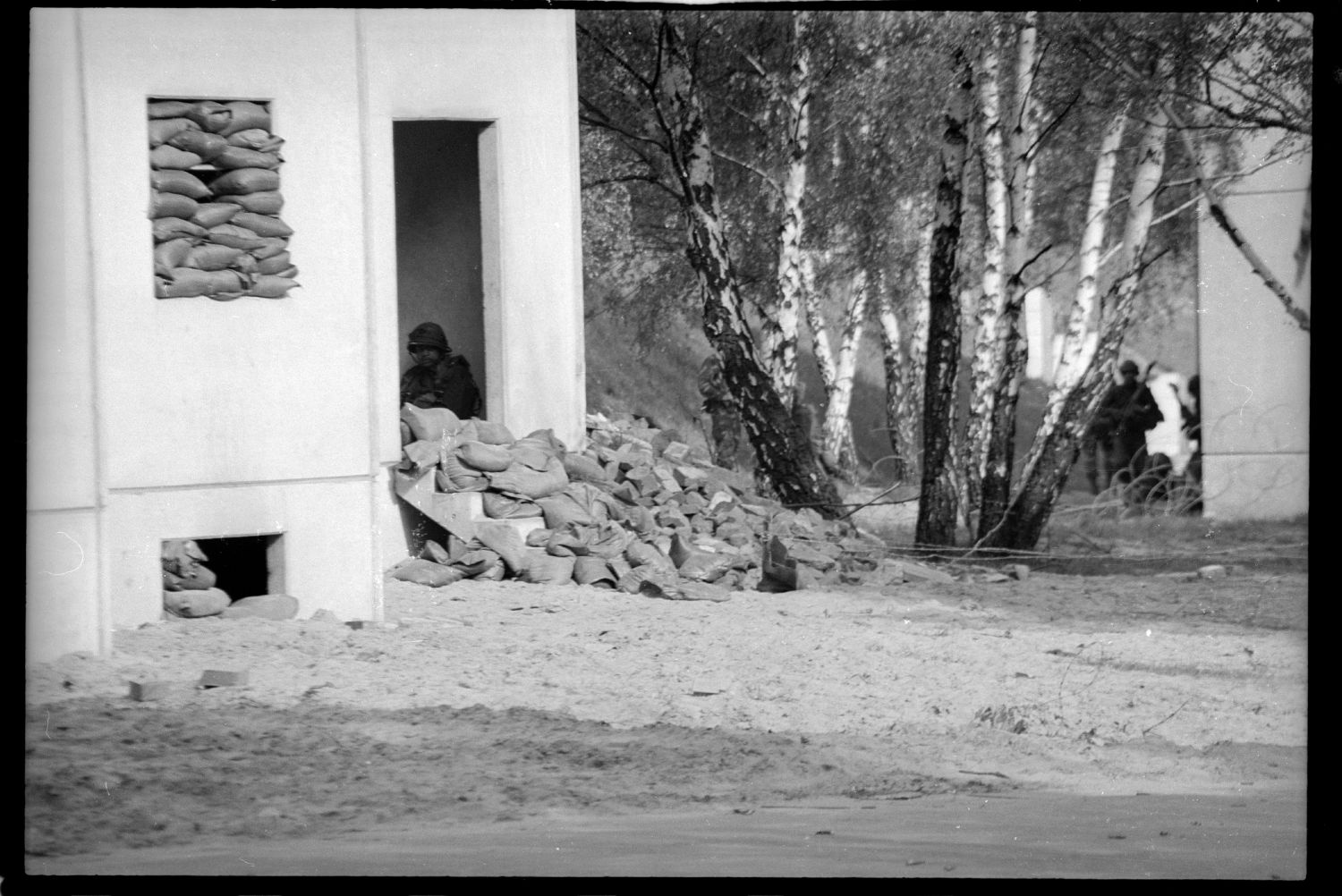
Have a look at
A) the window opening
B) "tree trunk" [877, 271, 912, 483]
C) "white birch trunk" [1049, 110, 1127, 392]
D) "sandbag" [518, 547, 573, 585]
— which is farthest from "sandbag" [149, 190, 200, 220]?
"tree trunk" [877, 271, 912, 483]

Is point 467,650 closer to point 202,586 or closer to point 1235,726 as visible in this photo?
point 202,586

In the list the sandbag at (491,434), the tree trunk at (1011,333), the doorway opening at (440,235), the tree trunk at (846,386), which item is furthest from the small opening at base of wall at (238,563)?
the tree trunk at (846,386)

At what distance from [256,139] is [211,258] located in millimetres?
537

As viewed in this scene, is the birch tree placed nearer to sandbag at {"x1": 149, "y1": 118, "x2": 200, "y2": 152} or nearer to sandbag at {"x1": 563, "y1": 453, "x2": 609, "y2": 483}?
sandbag at {"x1": 563, "y1": 453, "x2": 609, "y2": 483}

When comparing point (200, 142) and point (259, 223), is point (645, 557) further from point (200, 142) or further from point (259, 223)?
point (200, 142)

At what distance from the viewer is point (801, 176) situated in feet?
26.9

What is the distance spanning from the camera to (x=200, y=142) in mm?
5289

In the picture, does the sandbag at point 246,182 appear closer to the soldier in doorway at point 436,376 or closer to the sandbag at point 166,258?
the sandbag at point 166,258

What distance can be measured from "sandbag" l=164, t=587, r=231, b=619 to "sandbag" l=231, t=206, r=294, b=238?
1.56 m

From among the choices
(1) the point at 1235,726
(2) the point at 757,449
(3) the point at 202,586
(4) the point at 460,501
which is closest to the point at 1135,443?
(2) the point at 757,449

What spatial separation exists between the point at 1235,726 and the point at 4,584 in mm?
4579

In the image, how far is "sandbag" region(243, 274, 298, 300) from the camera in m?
5.39

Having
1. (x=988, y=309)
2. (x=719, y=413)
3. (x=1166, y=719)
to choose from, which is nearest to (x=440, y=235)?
(x=719, y=413)

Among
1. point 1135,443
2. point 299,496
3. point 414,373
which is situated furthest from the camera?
point 1135,443
